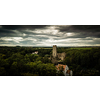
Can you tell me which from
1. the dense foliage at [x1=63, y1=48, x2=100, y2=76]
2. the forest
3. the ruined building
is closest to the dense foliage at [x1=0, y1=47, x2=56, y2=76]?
the forest

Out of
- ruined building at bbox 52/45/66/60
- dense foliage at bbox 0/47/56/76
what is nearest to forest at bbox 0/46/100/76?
dense foliage at bbox 0/47/56/76

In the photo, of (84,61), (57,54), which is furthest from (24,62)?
(84,61)

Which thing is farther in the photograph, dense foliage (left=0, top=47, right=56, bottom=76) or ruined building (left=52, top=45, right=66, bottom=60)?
ruined building (left=52, top=45, right=66, bottom=60)

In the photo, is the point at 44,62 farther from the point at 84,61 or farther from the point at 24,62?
the point at 84,61

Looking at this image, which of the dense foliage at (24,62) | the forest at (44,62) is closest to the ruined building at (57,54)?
the forest at (44,62)

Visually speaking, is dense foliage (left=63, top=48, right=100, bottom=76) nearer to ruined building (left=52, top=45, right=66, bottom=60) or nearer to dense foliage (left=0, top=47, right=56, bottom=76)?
ruined building (left=52, top=45, right=66, bottom=60)

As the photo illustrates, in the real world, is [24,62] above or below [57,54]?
below

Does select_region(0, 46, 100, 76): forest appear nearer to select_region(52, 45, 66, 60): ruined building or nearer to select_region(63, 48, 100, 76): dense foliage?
select_region(63, 48, 100, 76): dense foliage

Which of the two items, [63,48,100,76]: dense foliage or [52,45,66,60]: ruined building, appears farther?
[52,45,66,60]: ruined building
